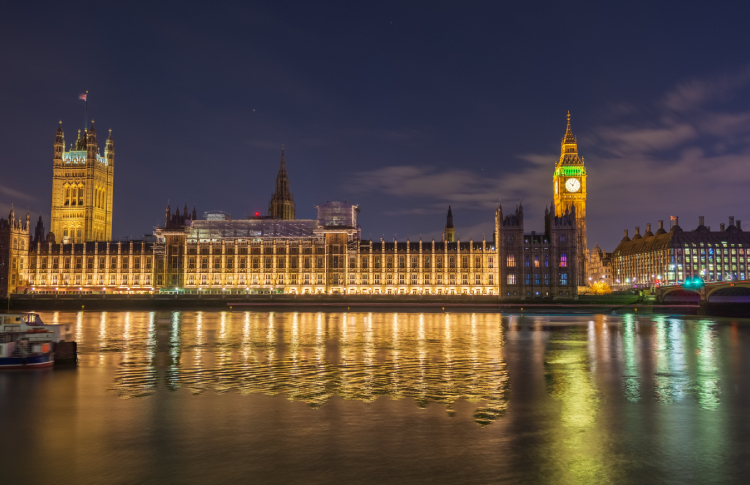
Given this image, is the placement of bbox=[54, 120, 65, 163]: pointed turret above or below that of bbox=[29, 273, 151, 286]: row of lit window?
above

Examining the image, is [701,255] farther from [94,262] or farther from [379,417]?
[379,417]

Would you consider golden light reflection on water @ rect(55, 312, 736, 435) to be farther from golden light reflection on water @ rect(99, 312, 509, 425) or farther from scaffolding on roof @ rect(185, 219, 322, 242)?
scaffolding on roof @ rect(185, 219, 322, 242)

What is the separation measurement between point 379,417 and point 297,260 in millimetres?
105933

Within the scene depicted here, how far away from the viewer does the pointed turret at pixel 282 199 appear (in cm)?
17138

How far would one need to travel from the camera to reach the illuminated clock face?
161 metres

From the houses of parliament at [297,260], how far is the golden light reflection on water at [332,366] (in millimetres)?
70795

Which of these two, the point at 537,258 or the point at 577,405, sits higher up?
the point at 537,258

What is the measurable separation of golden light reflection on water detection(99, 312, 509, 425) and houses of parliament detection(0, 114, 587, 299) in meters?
70.8

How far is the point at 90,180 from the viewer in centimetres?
16825

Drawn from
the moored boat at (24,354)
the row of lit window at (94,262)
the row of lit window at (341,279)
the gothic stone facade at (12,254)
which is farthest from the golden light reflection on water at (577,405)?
the gothic stone facade at (12,254)

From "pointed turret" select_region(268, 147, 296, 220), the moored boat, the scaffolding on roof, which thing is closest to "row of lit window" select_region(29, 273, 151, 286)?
the scaffolding on roof

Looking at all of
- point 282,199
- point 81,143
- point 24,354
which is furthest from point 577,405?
point 81,143

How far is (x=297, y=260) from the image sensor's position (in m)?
123

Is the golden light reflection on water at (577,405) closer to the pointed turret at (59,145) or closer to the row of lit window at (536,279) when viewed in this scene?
the row of lit window at (536,279)
